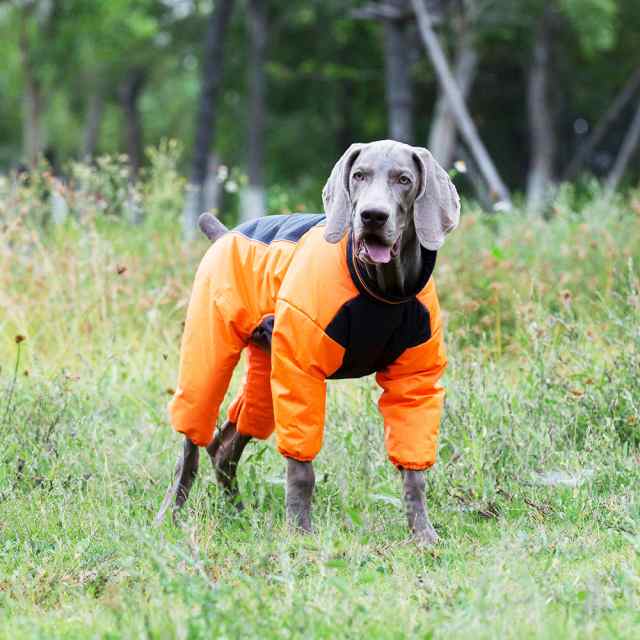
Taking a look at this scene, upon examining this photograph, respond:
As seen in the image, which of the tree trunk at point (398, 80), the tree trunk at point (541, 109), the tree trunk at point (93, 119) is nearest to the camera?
the tree trunk at point (398, 80)

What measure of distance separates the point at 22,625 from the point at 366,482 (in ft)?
6.05

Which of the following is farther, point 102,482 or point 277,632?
point 102,482

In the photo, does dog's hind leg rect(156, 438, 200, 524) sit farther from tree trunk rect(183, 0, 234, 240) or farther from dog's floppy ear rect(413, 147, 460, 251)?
tree trunk rect(183, 0, 234, 240)

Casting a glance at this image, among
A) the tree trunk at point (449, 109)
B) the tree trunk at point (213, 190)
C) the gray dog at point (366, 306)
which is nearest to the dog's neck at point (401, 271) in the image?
the gray dog at point (366, 306)

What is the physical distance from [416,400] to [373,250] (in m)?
0.68

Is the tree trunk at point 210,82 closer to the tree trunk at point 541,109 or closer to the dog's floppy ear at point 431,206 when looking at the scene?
the tree trunk at point 541,109

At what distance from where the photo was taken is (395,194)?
13.5 feet

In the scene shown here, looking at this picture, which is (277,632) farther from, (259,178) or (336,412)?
(259,178)

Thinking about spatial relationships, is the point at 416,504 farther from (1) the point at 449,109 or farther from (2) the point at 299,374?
(1) the point at 449,109

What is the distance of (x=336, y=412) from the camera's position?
564 centimetres

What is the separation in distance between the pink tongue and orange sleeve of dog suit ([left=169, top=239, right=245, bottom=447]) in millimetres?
833

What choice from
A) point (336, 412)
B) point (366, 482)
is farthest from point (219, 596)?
point (336, 412)

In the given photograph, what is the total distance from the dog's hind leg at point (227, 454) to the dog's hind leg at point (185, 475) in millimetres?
179

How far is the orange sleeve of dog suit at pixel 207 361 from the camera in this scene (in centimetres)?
464
